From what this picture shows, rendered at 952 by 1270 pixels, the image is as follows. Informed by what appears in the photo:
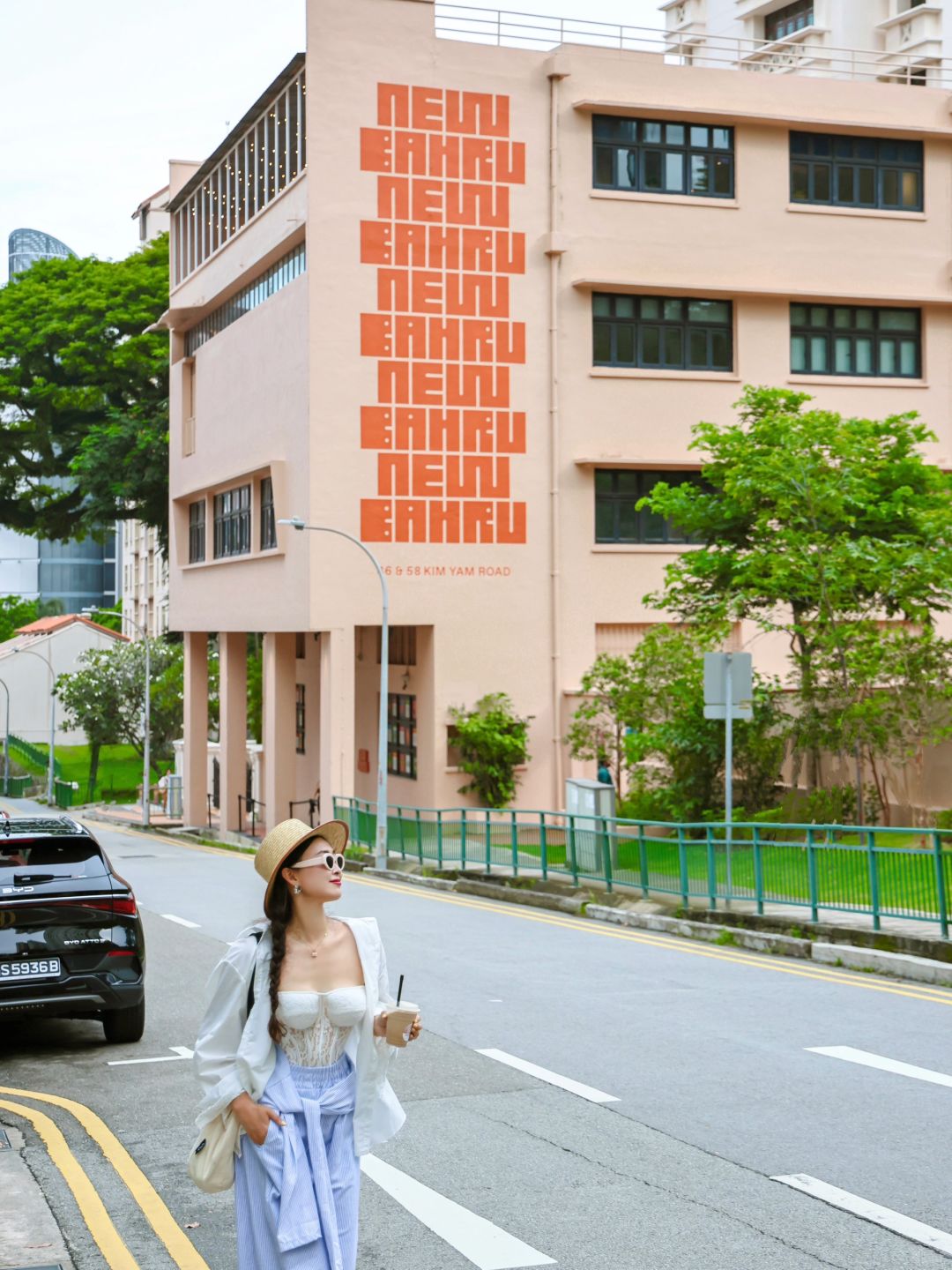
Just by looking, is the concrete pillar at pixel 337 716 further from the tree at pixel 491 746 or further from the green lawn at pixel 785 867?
the green lawn at pixel 785 867

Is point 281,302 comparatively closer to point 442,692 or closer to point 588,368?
point 588,368

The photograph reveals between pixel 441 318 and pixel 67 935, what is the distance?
27.0m

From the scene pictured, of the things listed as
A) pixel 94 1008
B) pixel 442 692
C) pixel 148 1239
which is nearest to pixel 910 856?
pixel 94 1008

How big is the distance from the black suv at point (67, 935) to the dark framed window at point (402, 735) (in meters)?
27.0

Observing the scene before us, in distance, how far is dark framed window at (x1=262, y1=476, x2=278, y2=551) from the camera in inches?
1586

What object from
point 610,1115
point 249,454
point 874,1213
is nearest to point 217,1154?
point 874,1213

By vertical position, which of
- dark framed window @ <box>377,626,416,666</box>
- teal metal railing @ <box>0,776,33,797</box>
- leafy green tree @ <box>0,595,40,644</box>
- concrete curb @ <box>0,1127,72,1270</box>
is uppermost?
leafy green tree @ <box>0,595,40,644</box>

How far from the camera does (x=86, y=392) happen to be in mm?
54750

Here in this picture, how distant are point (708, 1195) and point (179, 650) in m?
68.5

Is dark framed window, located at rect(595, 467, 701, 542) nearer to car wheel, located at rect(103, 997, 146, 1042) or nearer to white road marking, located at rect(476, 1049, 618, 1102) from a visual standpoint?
car wheel, located at rect(103, 997, 146, 1042)

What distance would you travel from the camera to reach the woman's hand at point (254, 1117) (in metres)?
5.17

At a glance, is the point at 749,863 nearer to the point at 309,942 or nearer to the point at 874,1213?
the point at 874,1213

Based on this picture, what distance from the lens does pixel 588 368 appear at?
37.7 metres

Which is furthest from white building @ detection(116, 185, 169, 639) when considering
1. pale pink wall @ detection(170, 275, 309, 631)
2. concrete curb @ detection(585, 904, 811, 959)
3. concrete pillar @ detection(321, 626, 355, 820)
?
concrete curb @ detection(585, 904, 811, 959)
